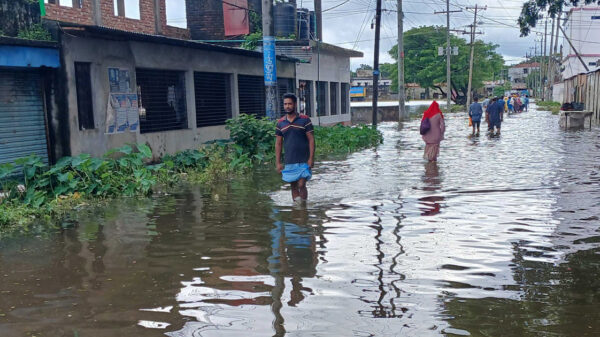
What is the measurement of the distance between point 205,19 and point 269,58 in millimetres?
10760

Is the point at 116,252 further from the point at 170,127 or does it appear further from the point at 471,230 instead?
the point at 170,127

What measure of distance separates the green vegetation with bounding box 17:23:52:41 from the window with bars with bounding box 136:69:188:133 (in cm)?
345

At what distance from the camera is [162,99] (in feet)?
53.8

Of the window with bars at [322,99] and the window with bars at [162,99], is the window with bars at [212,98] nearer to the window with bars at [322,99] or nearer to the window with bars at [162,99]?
the window with bars at [162,99]

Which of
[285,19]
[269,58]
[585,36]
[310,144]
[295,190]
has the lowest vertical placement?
[295,190]

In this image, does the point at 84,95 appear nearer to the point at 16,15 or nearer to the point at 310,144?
the point at 16,15

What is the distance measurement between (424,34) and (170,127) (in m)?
59.3

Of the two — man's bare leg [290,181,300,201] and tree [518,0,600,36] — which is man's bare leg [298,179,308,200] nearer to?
man's bare leg [290,181,300,201]

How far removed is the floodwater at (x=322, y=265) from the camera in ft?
14.7

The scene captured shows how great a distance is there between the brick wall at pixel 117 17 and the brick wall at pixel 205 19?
58cm

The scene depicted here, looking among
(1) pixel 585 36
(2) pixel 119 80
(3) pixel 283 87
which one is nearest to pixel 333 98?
(3) pixel 283 87

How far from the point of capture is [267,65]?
1642 centimetres

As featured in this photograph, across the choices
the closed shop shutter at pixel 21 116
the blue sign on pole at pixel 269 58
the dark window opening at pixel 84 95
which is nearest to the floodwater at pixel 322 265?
the closed shop shutter at pixel 21 116

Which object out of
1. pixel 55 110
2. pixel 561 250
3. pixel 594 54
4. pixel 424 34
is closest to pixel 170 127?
pixel 55 110
